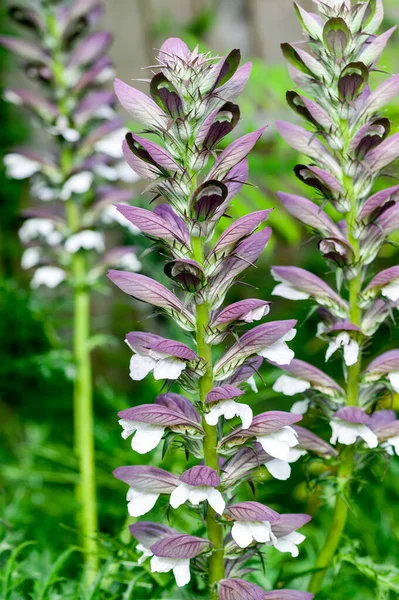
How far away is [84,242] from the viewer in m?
1.55

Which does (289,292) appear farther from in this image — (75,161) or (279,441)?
(75,161)

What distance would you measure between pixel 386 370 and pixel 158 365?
0.32 meters

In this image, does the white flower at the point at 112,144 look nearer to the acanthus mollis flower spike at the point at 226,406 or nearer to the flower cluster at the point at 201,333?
the flower cluster at the point at 201,333

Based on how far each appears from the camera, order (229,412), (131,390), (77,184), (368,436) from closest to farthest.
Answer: (229,412)
(368,436)
(77,184)
(131,390)

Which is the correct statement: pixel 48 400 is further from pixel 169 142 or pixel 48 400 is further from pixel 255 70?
pixel 169 142

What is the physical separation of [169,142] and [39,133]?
6.38 ft

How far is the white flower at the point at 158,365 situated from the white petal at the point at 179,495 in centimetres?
12

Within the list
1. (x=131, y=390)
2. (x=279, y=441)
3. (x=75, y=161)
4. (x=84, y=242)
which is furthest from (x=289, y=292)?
(x=131, y=390)

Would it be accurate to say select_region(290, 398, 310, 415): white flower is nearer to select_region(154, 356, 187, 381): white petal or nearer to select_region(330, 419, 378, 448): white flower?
select_region(330, 419, 378, 448): white flower

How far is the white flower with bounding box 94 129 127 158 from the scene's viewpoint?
1.53 metres

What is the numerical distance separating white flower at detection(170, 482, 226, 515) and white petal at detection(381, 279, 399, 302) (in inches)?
12.6

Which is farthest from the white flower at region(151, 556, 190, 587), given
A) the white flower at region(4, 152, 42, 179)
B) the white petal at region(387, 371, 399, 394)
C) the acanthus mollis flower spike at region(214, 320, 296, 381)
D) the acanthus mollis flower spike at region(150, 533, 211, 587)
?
the white flower at region(4, 152, 42, 179)

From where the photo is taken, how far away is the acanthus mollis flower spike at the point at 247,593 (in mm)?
812

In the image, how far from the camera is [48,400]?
87.7 inches
